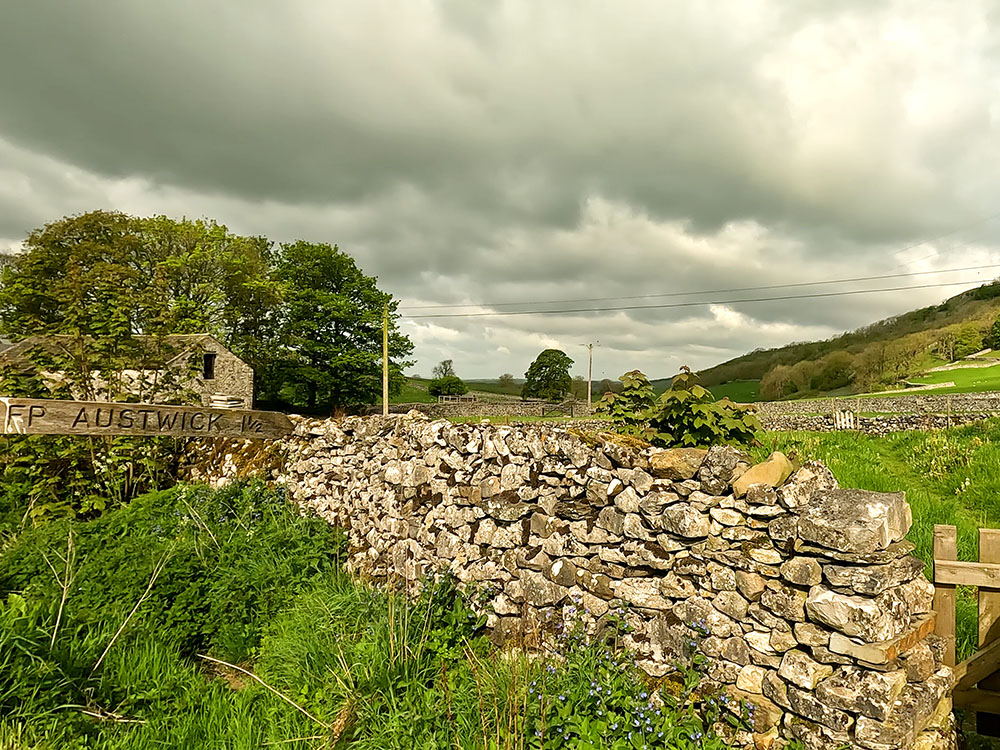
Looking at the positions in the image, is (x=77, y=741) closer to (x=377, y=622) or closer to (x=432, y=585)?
(x=377, y=622)

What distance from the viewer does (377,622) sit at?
4355mm

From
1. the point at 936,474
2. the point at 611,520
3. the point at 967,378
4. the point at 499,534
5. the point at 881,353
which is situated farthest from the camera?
the point at 881,353

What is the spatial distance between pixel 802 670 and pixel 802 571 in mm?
561

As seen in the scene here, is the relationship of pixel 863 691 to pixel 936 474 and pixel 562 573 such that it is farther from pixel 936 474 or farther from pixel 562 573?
pixel 936 474

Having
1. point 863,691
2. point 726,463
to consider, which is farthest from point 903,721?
point 726,463

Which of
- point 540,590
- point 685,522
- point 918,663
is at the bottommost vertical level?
point 540,590

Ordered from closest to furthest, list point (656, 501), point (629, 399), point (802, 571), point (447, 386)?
point (802, 571) < point (656, 501) < point (629, 399) < point (447, 386)

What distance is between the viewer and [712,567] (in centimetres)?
336

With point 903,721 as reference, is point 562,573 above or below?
above

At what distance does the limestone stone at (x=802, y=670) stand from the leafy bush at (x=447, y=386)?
54281 mm

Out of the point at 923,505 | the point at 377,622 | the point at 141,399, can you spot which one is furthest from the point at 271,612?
the point at 923,505

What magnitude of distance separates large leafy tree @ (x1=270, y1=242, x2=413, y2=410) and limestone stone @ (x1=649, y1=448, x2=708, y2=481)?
3259 centimetres

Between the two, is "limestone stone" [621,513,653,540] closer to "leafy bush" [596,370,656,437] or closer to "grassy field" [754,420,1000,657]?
"grassy field" [754,420,1000,657]

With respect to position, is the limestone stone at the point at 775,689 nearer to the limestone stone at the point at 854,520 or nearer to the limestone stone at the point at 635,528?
the limestone stone at the point at 854,520
